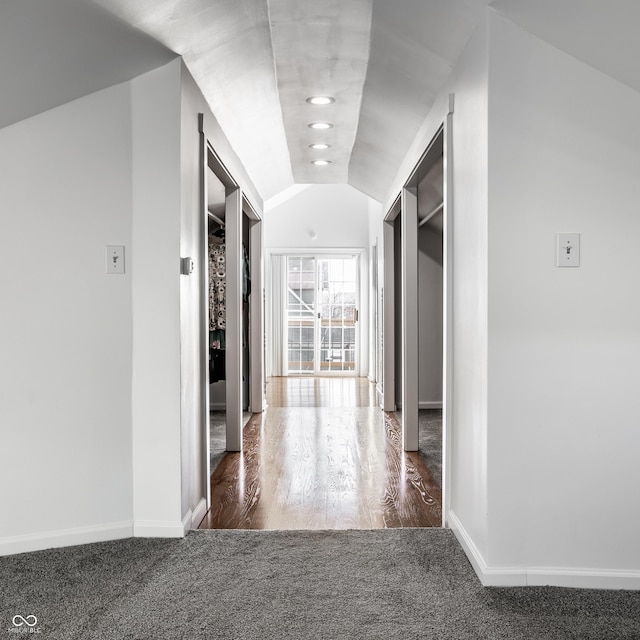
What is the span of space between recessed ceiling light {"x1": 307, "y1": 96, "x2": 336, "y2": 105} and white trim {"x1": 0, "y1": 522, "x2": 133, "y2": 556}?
2690mm

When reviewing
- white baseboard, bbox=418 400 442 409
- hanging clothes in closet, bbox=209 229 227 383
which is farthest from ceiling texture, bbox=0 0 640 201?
white baseboard, bbox=418 400 442 409

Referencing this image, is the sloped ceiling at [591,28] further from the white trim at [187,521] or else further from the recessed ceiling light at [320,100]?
the white trim at [187,521]

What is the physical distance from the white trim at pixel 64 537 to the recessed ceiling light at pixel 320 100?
269 centimetres

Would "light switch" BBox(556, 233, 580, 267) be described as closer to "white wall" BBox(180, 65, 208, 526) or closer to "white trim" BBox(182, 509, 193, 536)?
"white wall" BBox(180, 65, 208, 526)

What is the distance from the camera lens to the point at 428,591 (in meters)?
2.29

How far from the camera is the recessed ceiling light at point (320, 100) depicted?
13.1 ft

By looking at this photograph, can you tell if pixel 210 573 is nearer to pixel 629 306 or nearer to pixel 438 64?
pixel 629 306

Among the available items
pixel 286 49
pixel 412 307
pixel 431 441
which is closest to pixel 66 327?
pixel 286 49

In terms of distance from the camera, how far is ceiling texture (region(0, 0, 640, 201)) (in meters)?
2.15

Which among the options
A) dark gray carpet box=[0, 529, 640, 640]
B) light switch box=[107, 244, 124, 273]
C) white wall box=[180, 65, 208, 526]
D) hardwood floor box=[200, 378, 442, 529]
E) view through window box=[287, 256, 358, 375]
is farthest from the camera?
view through window box=[287, 256, 358, 375]

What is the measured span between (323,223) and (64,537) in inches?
303

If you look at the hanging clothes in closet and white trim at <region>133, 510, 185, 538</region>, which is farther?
the hanging clothes in closet

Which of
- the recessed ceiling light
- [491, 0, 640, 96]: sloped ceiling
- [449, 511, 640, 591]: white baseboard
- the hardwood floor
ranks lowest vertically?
the hardwood floor

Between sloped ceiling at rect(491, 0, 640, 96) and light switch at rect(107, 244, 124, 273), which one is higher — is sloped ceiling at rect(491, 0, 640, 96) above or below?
above
